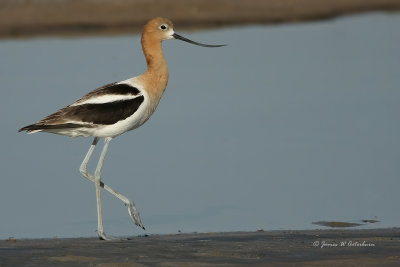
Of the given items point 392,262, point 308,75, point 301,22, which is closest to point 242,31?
point 301,22

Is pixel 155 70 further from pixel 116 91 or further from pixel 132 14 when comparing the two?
pixel 132 14

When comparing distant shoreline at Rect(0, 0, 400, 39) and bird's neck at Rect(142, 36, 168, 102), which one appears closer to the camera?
bird's neck at Rect(142, 36, 168, 102)

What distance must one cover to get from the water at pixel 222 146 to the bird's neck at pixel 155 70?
1141 millimetres

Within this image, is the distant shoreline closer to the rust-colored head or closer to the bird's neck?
the rust-colored head

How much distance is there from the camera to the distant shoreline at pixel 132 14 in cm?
2384

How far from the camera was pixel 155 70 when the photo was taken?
8.89 metres

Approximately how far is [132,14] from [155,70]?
16.4 meters

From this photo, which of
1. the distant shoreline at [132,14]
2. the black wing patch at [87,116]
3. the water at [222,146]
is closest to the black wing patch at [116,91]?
the black wing patch at [87,116]

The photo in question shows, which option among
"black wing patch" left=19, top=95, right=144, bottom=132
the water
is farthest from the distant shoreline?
"black wing patch" left=19, top=95, right=144, bottom=132

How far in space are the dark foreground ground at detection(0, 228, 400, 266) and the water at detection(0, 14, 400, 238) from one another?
0.96 meters

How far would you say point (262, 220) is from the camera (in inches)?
347

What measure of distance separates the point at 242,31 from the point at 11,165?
496 inches

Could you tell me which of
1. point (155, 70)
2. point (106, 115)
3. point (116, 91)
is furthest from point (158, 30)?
point (106, 115)

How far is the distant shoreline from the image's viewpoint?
23844 mm
